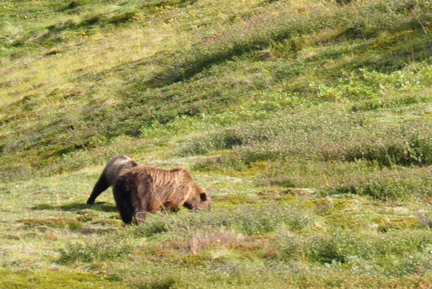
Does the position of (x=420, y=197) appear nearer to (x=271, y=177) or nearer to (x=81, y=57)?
(x=271, y=177)

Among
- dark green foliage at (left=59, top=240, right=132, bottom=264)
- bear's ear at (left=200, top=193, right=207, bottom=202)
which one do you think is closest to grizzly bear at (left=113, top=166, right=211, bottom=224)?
bear's ear at (left=200, top=193, right=207, bottom=202)

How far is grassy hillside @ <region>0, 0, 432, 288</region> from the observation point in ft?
24.4

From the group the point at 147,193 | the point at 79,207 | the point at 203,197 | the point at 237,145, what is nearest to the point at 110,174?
the point at 79,207

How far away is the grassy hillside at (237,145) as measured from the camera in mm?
7441

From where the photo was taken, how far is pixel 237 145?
15.6m

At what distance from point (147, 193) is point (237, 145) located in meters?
5.76

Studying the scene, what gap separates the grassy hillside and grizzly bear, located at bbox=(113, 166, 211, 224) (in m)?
0.36

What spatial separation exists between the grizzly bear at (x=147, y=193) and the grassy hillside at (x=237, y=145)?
0.36 meters

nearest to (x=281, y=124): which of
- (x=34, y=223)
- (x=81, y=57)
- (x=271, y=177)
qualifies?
(x=271, y=177)

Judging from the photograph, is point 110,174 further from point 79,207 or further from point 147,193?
point 147,193

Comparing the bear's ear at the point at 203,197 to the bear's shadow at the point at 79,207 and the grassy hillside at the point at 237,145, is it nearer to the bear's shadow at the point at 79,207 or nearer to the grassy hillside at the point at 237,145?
the grassy hillside at the point at 237,145

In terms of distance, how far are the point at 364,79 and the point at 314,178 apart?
776 cm

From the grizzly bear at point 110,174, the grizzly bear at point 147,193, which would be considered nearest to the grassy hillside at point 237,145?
the grizzly bear at point 110,174

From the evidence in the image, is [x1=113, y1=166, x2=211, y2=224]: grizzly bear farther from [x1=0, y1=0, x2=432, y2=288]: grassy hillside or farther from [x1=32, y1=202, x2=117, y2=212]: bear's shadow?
[x1=32, y1=202, x2=117, y2=212]: bear's shadow
